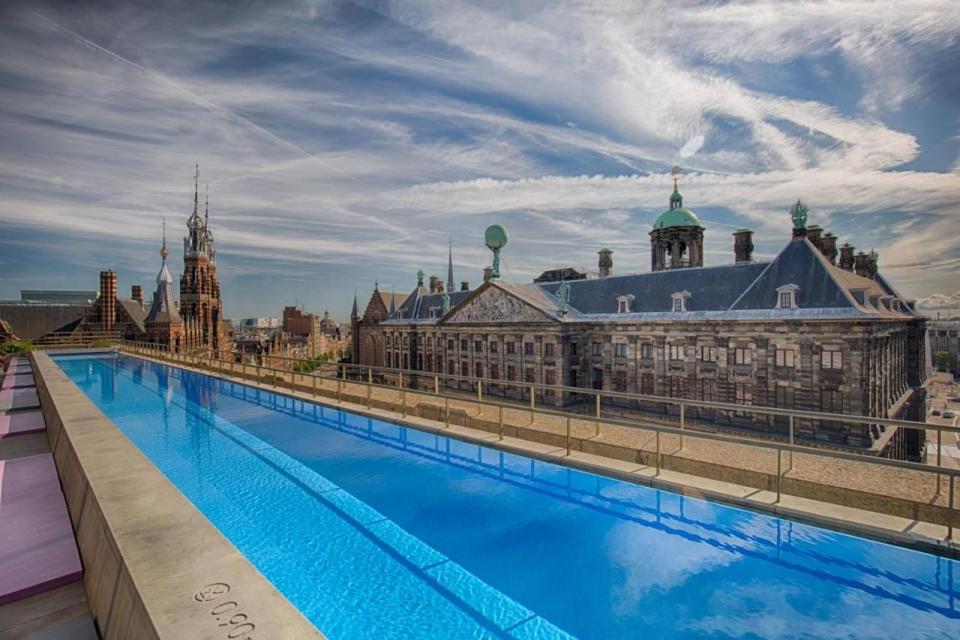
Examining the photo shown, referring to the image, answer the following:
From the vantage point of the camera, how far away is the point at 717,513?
6363mm

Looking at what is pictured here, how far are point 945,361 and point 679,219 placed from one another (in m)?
115

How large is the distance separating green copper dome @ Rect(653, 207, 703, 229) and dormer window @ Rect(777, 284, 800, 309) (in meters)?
18.5

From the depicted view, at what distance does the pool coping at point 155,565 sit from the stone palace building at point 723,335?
2535cm

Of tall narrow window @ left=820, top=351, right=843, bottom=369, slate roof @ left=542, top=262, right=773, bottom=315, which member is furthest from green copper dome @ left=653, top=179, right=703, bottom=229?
tall narrow window @ left=820, top=351, right=843, bottom=369

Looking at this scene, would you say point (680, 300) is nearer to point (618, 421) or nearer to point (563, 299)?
point (563, 299)

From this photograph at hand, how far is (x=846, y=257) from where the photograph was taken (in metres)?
40.3

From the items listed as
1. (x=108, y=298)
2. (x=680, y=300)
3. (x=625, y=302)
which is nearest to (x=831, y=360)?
(x=680, y=300)

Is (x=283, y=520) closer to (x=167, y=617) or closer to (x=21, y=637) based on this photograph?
(x=21, y=637)

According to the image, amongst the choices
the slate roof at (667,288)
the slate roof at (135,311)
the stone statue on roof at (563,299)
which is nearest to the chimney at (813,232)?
the slate roof at (667,288)

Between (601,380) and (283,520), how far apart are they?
122 ft

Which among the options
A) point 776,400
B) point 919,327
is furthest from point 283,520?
point 919,327

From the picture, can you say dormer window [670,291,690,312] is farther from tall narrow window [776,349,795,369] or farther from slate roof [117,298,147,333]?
slate roof [117,298,147,333]

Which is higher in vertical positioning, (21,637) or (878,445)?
(21,637)

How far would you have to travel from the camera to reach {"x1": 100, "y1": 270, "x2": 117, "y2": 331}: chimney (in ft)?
188
